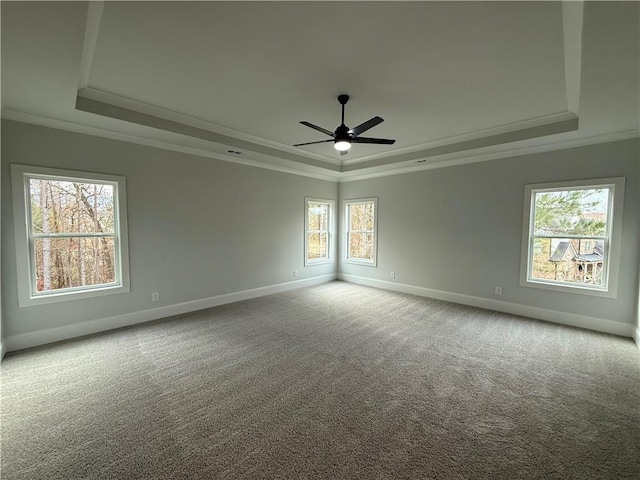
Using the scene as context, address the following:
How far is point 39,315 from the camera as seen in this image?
130 inches

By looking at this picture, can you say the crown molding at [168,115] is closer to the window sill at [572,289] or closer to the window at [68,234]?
the window at [68,234]

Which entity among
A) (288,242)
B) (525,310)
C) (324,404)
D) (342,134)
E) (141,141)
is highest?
(141,141)

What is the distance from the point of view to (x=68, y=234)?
348 centimetres

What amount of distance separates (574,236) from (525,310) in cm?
127

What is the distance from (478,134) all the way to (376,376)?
377 cm

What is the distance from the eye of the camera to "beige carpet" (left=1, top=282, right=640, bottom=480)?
67.2 inches

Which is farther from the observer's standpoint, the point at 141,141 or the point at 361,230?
the point at 361,230

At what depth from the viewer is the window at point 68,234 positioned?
320 centimetres

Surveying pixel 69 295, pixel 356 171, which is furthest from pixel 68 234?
pixel 356 171

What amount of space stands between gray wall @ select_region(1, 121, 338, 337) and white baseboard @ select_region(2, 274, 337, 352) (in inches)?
2.9

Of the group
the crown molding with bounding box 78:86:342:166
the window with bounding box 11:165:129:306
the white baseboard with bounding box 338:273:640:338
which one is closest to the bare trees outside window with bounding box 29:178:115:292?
the window with bounding box 11:165:129:306

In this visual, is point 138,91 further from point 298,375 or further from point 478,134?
point 478,134

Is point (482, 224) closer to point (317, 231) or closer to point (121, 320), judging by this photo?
point (317, 231)

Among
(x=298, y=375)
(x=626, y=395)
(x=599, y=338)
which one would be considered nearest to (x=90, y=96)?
(x=298, y=375)
